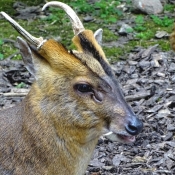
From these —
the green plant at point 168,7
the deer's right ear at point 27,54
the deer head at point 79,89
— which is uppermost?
the deer's right ear at point 27,54

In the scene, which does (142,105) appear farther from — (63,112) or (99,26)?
(99,26)

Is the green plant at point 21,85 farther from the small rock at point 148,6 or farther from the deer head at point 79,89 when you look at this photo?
the small rock at point 148,6

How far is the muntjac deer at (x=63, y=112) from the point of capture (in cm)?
571

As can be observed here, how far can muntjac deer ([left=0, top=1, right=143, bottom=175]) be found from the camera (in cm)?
571

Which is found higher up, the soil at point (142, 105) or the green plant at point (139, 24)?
the soil at point (142, 105)

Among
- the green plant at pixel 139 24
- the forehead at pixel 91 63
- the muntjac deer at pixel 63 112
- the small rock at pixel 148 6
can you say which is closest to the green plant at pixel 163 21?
the green plant at pixel 139 24

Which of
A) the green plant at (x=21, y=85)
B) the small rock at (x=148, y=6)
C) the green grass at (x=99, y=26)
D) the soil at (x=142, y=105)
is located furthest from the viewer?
the small rock at (x=148, y=6)

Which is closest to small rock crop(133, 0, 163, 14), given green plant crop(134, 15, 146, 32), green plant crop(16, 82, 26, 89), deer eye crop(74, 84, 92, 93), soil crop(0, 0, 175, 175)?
green plant crop(134, 15, 146, 32)

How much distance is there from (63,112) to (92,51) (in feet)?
1.96

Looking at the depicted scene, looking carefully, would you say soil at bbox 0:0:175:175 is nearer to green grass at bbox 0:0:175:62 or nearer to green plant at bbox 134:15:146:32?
green grass at bbox 0:0:175:62

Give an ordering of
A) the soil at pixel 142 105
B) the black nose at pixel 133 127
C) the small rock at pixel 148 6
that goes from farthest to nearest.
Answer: the small rock at pixel 148 6
the soil at pixel 142 105
the black nose at pixel 133 127

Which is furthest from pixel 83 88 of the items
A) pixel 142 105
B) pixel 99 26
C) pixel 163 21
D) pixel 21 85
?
pixel 163 21

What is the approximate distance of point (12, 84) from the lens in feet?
31.1

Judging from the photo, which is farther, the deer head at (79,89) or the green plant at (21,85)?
the green plant at (21,85)
